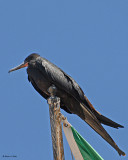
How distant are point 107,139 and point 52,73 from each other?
1820mm

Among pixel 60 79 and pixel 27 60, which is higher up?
pixel 27 60

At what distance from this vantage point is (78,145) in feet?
27.6

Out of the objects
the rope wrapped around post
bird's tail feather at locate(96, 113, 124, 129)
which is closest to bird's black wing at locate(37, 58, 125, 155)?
bird's tail feather at locate(96, 113, 124, 129)

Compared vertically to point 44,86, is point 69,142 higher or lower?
lower

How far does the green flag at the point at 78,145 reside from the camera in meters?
8.33

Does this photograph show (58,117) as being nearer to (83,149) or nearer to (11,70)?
(83,149)

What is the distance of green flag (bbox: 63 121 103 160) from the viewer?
8328mm

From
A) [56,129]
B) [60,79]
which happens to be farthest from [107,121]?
[56,129]

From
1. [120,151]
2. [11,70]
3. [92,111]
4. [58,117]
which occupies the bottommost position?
[120,151]

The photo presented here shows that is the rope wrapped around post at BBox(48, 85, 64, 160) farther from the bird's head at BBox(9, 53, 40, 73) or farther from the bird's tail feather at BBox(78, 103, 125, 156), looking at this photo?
the bird's head at BBox(9, 53, 40, 73)

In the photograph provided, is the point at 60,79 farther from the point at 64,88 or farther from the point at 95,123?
the point at 95,123

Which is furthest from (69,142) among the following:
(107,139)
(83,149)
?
(107,139)

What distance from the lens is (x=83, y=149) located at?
8.41 m

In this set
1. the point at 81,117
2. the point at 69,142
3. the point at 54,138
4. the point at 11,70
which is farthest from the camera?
the point at 11,70
